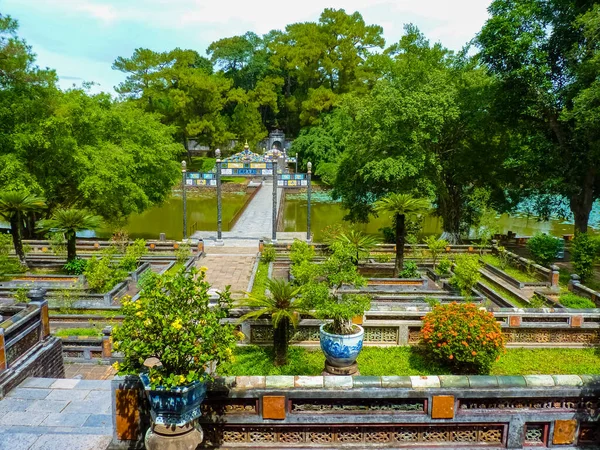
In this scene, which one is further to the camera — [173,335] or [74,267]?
[74,267]

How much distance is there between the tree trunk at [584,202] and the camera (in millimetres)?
18094

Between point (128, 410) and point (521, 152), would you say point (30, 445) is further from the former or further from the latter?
point (521, 152)

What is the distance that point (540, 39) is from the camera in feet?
58.0

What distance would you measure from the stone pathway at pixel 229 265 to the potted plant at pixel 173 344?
336 inches

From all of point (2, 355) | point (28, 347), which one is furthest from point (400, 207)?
point (2, 355)

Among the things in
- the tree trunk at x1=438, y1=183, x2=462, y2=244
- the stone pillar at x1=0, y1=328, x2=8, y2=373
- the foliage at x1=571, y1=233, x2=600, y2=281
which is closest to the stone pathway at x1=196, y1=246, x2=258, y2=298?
the stone pillar at x1=0, y1=328, x2=8, y2=373

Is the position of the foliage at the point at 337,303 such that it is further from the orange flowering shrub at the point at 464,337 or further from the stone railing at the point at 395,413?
the stone railing at the point at 395,413

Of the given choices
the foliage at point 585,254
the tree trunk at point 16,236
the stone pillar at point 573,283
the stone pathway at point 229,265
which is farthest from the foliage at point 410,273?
the tree trunk at point 16,236

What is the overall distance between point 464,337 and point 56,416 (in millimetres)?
5877

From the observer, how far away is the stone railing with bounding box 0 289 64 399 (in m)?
6.38

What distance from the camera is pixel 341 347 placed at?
22.8 ft

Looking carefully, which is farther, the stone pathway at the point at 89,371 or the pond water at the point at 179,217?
the pond water at the point at 179,217

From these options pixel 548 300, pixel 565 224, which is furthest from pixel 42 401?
pixel 565 224

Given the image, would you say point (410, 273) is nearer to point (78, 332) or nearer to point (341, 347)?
point (341, 347)
